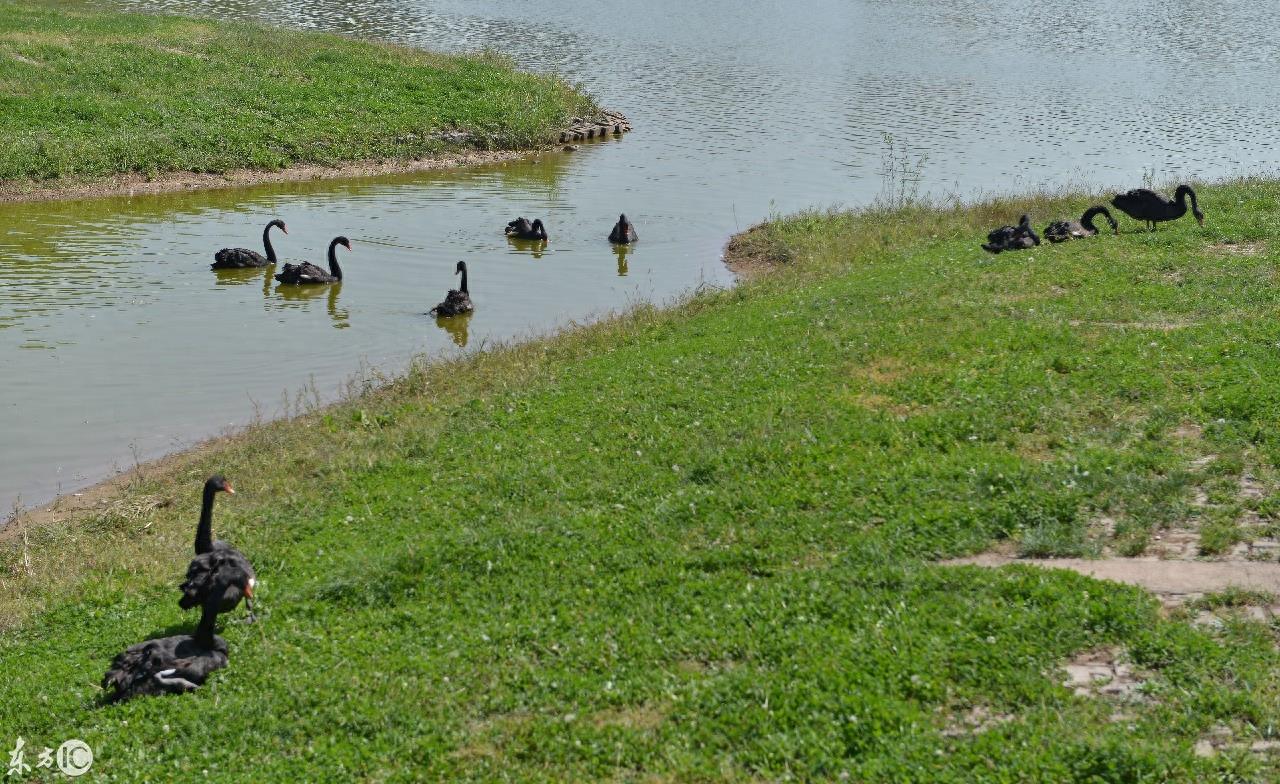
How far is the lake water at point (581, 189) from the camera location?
70.7 feet

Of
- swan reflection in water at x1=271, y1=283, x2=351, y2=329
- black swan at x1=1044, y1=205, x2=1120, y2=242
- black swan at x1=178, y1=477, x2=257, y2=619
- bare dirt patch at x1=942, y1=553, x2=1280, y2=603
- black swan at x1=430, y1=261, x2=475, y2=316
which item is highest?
black swan at x1=1044, y1=205, x2=1120, y2=242

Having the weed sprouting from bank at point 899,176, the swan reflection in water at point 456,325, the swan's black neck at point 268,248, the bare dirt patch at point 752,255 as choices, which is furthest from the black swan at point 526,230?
the weed sprouting from bank at point 899,176

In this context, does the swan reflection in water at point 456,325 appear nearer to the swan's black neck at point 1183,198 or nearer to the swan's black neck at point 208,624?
the swan's black neck at point 208,624

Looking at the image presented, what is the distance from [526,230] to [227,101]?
15.7 m

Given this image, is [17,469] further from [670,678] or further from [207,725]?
[670,678]

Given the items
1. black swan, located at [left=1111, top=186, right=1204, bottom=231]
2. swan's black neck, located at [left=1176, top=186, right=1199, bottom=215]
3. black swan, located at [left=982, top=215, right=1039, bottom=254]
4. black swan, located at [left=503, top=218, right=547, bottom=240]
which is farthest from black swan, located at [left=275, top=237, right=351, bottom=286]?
swan's black neck, located at [left=1176, top=186, right=1199, bottom=215]

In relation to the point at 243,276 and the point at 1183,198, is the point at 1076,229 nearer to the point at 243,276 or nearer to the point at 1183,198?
the point at 1183,198

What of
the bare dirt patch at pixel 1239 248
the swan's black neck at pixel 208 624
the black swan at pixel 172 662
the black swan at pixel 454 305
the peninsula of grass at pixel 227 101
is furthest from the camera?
the peninsula of grass at pixel 227 101

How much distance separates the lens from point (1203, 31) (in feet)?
228

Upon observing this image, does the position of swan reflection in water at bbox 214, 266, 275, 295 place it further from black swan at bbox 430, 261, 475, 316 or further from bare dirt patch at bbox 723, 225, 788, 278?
bare dirt patch at bbox 723, 225, 788, 278

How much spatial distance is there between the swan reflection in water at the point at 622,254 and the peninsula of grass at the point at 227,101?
13.3 metres

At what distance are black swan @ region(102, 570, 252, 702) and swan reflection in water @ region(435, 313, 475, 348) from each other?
13.4 m

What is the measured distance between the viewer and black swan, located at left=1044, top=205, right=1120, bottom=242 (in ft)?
77.5

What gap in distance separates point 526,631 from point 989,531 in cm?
440
